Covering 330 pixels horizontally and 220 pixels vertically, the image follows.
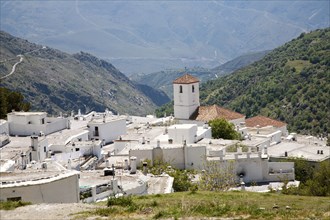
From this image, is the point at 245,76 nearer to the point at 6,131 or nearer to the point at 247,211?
the point at 6,131

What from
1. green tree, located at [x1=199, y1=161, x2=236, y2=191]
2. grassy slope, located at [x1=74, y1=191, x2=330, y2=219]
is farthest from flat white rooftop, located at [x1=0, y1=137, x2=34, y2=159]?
grassy slope, located at [x1=74, y1=191, x2=330, y2=219]

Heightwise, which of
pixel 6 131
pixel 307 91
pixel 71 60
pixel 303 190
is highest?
pixel 71 60

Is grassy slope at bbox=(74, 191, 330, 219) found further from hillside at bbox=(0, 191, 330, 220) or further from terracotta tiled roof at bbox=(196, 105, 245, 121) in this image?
terracotta tiled roof at bbox=(196, 105, 245, 121)

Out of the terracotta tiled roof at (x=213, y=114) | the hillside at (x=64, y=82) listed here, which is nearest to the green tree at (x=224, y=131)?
the terracotta tiled roof at (x=213, y=114)

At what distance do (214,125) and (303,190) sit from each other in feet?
72.7

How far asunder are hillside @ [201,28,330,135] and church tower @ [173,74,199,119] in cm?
Result: 2208

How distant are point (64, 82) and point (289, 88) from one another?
59.5 meters

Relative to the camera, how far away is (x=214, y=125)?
169 ft

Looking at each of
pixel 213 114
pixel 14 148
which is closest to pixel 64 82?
pixel 213 114

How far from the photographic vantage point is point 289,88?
93.5 meters

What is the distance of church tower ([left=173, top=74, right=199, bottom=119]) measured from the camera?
6077 centimetres

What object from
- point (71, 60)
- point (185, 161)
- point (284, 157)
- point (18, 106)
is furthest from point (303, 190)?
point (71, 60)

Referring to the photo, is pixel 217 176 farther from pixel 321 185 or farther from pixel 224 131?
pixel 224 131

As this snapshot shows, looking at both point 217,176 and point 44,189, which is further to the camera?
point 217,176
